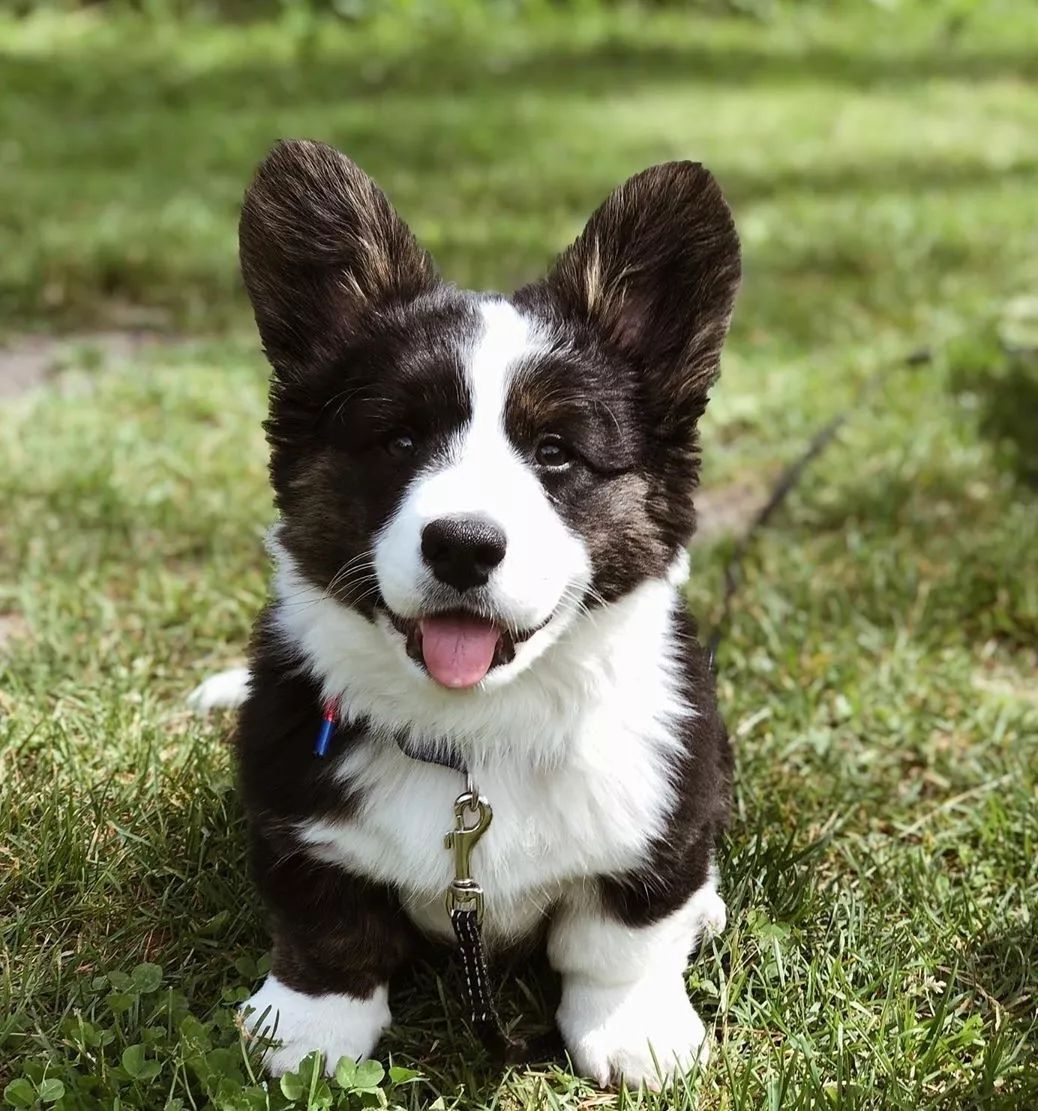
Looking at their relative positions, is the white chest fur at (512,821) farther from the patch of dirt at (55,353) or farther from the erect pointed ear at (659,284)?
the patch of dirt at (55,353)

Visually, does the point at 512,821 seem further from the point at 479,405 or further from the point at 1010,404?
the point at 1010,404

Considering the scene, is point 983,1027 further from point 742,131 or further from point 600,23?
point 600,23

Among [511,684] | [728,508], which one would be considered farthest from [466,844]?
[728,508]

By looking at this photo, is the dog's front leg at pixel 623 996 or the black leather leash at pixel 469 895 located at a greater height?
the black leather leash at pixel 469 895

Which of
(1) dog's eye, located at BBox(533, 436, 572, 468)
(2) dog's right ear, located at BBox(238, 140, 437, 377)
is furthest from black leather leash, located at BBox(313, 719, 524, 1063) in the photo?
(2) dog's right ear, located at BBox(238, 140, 437, 377)

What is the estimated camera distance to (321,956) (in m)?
2.46

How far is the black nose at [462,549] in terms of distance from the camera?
6.96 ft

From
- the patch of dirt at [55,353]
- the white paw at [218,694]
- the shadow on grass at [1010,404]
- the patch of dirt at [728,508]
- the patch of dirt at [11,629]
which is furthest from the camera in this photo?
the patch of dirt at [55,353]

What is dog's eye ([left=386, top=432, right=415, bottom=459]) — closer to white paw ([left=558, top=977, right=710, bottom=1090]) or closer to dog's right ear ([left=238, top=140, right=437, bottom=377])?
dog's right ear ([left=238, top=140, right=437, bottom=377])

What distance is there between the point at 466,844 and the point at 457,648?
1.18 feet

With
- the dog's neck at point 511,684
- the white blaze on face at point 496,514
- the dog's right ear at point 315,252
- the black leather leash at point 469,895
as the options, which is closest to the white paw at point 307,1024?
the black leather leash at point 469,895

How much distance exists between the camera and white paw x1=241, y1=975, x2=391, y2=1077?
2.41 m

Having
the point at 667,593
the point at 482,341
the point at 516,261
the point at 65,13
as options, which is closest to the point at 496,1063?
the point at 667,593

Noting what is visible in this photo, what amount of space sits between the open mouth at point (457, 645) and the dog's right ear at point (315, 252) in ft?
1.81
